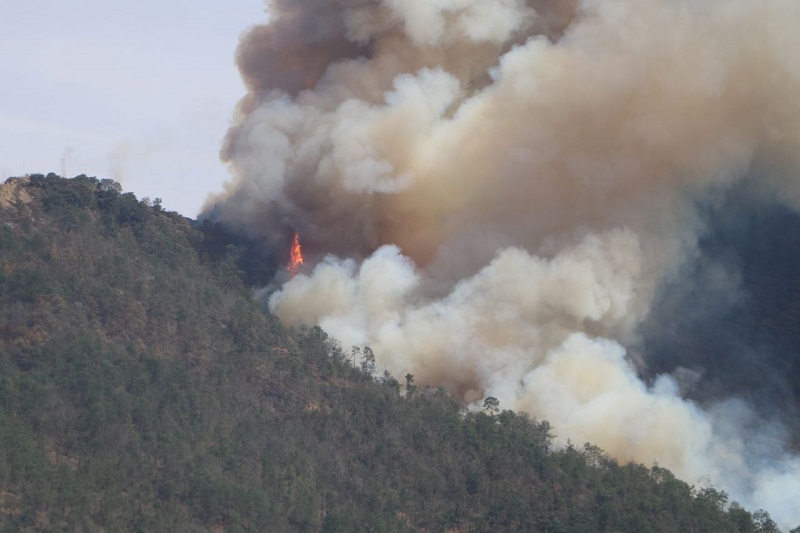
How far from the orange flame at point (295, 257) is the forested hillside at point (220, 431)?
20.3 ft

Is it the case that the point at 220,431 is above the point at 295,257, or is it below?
below

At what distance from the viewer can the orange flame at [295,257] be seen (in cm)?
6775

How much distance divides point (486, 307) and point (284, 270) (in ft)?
36.9

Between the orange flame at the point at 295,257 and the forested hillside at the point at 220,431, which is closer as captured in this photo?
the forested hillside at the point at 220,431

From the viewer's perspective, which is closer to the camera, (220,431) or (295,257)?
(220,431)

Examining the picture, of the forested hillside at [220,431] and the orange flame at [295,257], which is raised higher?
the orange flame at [295,257]

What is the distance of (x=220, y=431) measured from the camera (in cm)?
5266

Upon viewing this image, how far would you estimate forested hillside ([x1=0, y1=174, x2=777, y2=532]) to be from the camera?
159 ft

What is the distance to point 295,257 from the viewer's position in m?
68.3

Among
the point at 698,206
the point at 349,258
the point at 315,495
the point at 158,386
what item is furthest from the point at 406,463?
the point at 698,206

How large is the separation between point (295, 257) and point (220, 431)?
1671cm

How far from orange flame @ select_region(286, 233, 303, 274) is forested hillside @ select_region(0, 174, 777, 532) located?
6.18m

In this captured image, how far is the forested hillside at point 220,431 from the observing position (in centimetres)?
4859

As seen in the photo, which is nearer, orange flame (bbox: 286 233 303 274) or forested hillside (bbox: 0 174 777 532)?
forested hillside (bbox: 0 174 777 532)
